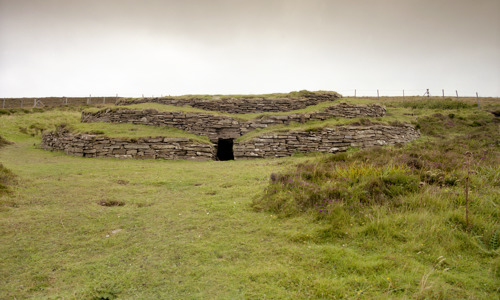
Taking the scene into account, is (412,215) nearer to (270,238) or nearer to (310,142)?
(270,238)

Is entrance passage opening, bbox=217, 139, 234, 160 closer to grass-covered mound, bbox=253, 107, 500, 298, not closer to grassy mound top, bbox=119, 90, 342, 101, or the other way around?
grassy mound top, bbox=119, 90, 342, 101

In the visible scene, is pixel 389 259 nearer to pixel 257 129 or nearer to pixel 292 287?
pixel 292 287

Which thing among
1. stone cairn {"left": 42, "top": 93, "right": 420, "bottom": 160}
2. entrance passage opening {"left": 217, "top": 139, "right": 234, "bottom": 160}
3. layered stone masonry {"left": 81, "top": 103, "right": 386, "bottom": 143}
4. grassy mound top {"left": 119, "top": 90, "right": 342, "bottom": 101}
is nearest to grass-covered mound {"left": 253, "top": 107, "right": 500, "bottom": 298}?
stone cairn {"left": 42, "top": 93, "right": 420, "bottom": 160}

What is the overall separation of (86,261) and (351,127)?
1603cm

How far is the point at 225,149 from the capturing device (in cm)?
2006

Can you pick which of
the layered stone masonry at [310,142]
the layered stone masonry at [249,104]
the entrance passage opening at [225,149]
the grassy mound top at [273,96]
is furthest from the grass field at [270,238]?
the grassy mound top at [273,96]

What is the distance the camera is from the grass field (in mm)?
3570

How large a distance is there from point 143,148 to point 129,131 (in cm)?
258

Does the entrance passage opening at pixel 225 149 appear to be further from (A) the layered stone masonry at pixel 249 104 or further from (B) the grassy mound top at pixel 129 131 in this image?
(A) the layered stone masonry at pixel 249 104

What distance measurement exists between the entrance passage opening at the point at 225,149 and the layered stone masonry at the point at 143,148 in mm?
2595

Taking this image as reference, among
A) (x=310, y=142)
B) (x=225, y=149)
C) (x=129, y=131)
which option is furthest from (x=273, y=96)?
(x=129, y=131)

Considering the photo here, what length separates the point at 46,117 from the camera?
33.2 m

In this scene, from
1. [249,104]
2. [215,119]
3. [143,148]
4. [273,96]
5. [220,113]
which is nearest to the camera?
[143,148]

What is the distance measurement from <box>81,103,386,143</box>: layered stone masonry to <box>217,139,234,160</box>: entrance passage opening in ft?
3.54
